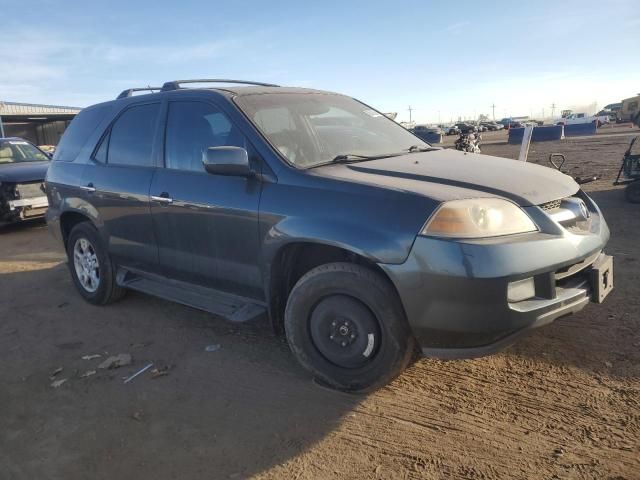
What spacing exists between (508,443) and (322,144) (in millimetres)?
2188

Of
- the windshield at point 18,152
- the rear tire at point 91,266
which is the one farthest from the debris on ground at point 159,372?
the windshield at point 18,152

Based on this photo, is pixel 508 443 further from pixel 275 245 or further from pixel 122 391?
pixel 122 391

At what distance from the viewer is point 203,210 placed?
3584 millimetres

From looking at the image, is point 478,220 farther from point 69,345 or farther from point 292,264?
point 69,345

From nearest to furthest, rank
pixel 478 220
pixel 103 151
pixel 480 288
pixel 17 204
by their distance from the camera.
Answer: pixel 480 288, pixel 478 220, pixel 103 151, pixel 17 204

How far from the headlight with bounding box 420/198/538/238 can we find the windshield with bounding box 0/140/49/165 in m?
10.1

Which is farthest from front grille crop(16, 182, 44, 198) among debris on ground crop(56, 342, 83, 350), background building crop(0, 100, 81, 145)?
background building crop(0, 100, 81, 145)

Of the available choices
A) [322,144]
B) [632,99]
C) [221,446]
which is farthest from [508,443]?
[632,99]

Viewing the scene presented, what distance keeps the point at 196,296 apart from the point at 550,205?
8.24 feet

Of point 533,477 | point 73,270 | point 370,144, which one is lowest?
point 533,477

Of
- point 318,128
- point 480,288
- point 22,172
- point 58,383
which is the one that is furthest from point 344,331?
point 22,172

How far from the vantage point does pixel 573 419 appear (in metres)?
2.75

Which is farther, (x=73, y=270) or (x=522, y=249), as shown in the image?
(x=73, y=270)

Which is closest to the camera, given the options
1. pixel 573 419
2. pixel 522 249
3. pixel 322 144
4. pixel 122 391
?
pixel 522 249
